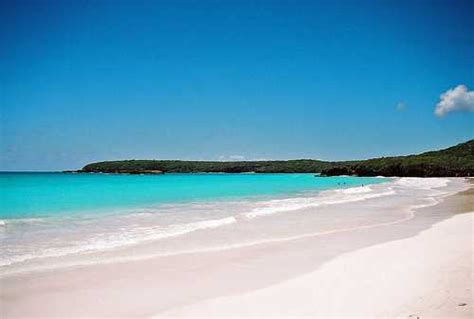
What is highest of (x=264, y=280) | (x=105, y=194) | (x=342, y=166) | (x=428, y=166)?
(x=342, y=166)

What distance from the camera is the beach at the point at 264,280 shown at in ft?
19.2

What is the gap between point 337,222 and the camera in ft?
51.8

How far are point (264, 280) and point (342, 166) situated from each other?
114 metres

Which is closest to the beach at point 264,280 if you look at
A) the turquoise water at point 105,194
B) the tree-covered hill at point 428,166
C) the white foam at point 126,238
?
the white foam at point 126,238

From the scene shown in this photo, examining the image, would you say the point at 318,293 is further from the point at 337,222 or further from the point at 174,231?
the point at 337,222

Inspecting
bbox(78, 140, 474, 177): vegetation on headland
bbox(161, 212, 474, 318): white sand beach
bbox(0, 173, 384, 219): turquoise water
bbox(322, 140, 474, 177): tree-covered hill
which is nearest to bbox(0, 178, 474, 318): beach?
bbox(161, 212, 474, 318): white sand beach

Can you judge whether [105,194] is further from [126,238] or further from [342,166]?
[342,166]

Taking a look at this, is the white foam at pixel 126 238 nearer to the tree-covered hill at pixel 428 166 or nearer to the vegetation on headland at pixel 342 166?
the tree-covered hill at pixel 428 166

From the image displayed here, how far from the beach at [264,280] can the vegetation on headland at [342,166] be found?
84495 mm

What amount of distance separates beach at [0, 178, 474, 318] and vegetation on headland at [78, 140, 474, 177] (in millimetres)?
84495

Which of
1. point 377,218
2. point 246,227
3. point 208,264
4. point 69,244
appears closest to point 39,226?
point 69,244

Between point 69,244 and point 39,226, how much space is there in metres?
4.38

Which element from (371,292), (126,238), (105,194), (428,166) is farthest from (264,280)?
(428,166)

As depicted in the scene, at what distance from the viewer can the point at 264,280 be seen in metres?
7.40
